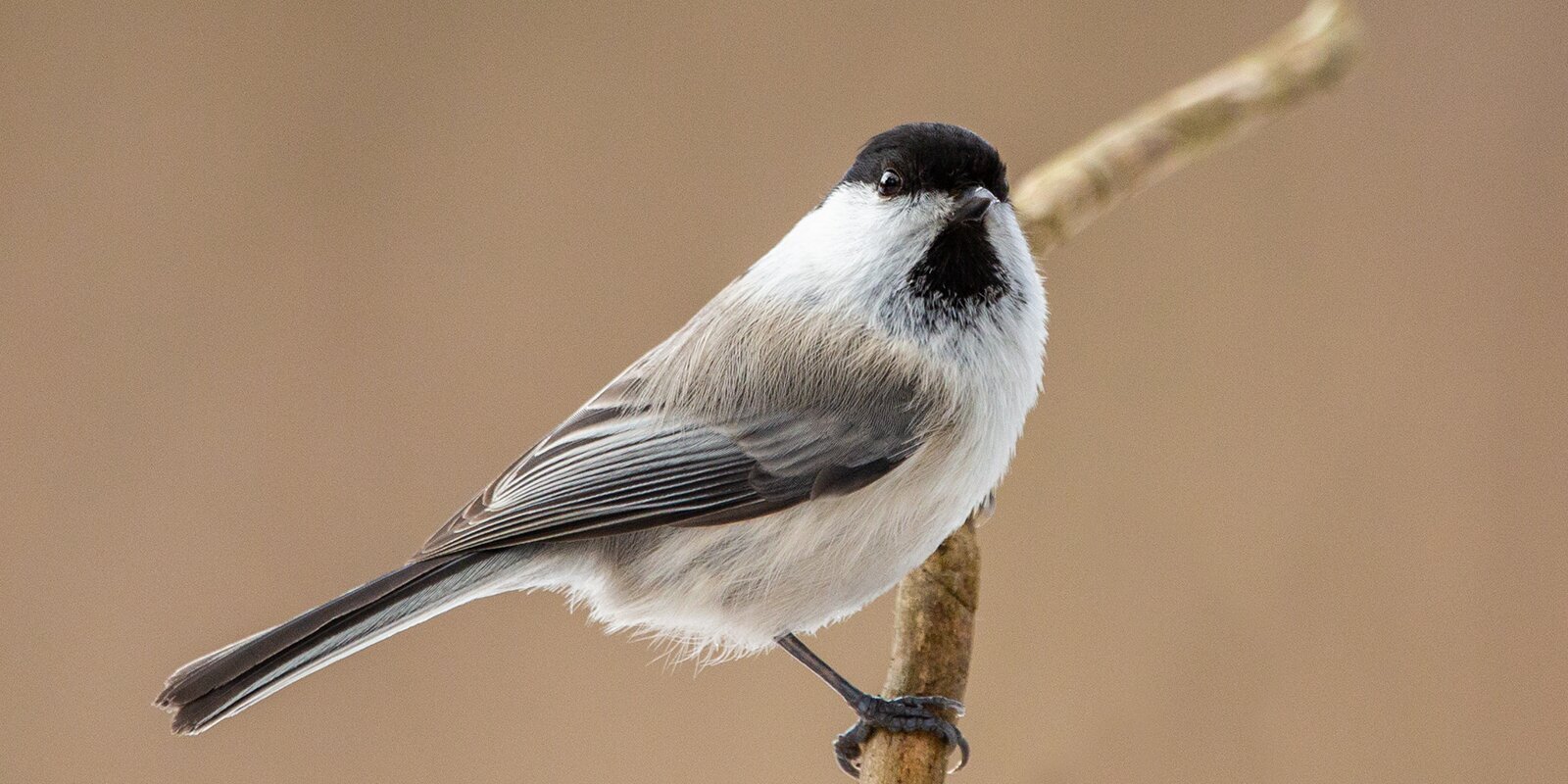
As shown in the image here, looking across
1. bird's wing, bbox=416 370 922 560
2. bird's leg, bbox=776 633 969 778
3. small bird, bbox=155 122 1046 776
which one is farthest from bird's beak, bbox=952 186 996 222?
bird's leg, bbox=776 633 969 778

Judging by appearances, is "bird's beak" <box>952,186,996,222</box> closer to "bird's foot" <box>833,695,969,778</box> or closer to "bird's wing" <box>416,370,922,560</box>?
"bird's wing" <box>416,370,922,560</box>

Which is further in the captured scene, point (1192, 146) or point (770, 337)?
point (1192, 146)

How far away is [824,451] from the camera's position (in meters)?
0.90

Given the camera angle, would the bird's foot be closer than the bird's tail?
No

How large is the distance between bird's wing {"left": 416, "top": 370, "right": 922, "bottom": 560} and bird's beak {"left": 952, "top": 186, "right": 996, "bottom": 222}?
0.14 meters

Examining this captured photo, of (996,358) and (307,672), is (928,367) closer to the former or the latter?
(996,358)

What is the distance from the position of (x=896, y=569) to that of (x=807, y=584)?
0.07 metres

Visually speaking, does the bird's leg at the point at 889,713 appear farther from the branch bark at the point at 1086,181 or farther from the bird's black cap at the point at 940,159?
the bird's black cap at the point at 940,159

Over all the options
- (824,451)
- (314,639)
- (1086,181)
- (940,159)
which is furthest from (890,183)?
(314,639)

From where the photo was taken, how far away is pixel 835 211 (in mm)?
980

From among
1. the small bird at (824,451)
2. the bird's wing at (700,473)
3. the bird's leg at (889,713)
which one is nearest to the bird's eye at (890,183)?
the small bird at (824,451)

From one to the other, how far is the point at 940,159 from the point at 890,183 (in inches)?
1.8

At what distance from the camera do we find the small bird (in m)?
0.88

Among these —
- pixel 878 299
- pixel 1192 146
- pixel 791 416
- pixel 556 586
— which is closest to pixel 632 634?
pixel 556 586
